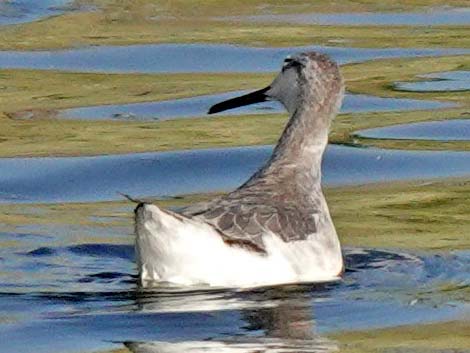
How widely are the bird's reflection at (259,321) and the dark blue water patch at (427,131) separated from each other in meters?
4.62

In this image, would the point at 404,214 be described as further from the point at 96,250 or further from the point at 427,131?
the point at 427,131

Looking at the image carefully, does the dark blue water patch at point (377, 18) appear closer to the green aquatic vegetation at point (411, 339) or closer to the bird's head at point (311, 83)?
the bird's head at point (311, 83)

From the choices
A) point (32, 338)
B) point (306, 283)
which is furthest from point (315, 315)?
point (32, 338)

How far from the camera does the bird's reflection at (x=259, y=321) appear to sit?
9016 mm

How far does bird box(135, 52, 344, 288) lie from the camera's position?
31.8 feet

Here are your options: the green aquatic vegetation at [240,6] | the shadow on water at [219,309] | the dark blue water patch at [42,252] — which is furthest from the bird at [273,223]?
the green aquatic vegetation at [240,6]

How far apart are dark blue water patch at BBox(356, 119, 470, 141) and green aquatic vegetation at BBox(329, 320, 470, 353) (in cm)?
541

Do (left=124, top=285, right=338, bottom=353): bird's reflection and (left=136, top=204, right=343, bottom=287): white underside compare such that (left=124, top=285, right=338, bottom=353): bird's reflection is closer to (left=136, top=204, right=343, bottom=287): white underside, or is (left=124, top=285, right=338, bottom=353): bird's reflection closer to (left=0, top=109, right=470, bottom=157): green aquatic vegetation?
(left=136, top=204, right=343, bottom=287): white underside

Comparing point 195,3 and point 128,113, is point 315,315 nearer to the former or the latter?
point 128,113

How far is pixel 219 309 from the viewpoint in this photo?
32.0ft

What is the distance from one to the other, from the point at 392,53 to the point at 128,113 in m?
3.26

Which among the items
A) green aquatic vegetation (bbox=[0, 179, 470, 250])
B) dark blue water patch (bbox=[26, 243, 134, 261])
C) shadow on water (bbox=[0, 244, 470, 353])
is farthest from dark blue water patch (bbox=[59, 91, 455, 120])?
shadow on water (bbox=[0, 244, 470, 353])

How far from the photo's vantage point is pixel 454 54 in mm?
17844

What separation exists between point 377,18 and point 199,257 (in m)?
10.3
